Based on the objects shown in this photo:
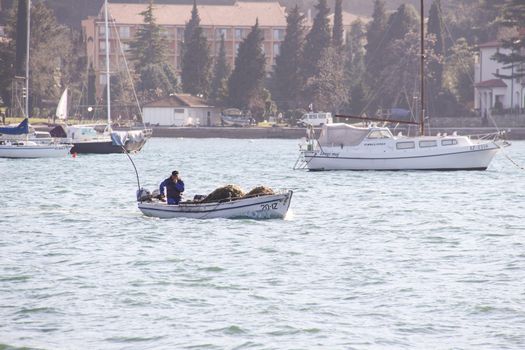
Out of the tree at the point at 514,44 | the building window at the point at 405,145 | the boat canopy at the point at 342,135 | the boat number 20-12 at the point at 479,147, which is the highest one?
the tree at the point at 514,44

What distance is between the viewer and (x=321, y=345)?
26.5m

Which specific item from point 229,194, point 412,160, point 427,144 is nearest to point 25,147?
point 412,160

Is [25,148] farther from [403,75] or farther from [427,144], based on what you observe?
[403,75]

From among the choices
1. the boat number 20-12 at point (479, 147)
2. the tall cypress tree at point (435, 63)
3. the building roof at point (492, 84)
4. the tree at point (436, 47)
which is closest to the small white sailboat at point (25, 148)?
the boat number 20-12 at point (479, 147)

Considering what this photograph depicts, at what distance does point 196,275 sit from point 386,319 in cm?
741

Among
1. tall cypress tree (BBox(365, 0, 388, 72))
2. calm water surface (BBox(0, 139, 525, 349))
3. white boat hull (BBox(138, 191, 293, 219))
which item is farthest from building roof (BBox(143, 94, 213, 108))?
white boat hull (BBox(138, 191, 293, 219))

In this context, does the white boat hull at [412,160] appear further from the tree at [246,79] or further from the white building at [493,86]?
the tree at [246,79]

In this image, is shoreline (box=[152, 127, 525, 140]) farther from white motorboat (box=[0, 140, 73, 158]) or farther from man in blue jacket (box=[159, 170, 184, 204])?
man in blue jacket (box=[159, 170, 184, 204])

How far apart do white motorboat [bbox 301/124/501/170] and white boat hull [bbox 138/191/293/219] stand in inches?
1350

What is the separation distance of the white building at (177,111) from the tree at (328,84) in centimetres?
1530

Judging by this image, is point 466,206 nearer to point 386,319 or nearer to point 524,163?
point 386,319

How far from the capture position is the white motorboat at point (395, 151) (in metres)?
80.6

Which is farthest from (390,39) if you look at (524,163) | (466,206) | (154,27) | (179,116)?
(466,206)

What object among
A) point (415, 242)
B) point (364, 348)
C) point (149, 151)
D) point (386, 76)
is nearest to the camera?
point (364, 348)
